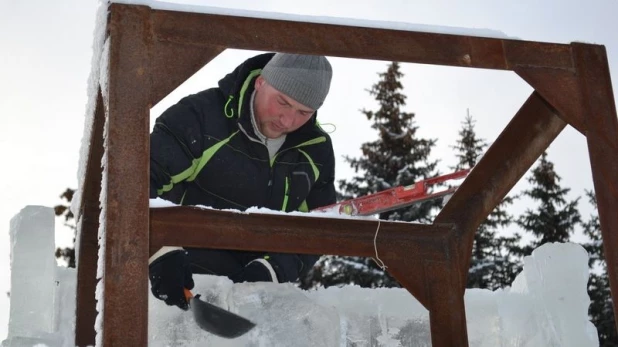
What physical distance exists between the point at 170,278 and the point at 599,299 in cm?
1421

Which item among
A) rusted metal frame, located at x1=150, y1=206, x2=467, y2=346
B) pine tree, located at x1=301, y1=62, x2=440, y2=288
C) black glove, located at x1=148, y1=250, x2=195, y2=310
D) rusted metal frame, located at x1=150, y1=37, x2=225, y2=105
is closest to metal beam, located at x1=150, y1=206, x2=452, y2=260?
rusted metal frame, located at x1=150, y1=206, x2=467, y2=346

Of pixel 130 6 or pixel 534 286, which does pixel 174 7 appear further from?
pixel 534 286

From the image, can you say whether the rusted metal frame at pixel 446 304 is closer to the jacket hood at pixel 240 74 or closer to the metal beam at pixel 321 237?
the metal beam at pixel 321 237

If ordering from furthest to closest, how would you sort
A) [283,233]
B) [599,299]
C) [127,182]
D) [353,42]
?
1. [599,299]
2. [283,233]
3. [353,42]
4. [127,182]

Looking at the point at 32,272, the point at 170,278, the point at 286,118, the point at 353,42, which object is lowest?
the point at 170,278

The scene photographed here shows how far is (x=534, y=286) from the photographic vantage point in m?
3.75

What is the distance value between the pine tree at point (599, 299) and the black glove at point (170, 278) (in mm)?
13210

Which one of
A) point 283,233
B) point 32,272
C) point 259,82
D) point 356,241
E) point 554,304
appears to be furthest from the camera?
point 259,82

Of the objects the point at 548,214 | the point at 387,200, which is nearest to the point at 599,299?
the point at 548,214

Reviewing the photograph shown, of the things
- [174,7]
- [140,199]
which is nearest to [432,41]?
[174,7]

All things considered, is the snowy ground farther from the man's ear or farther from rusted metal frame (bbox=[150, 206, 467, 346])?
the man's ear

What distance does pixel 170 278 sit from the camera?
3.02m

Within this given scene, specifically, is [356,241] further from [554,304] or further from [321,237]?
[554,304]

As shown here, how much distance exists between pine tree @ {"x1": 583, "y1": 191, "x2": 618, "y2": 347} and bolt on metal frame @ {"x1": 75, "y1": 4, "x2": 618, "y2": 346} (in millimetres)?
12703
